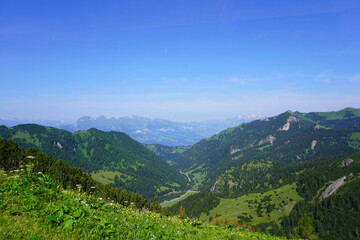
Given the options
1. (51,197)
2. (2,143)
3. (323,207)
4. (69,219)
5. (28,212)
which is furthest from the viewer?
(323,207)

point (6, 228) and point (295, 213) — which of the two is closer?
point (6, 228)

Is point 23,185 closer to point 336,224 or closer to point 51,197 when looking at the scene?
point 51,197

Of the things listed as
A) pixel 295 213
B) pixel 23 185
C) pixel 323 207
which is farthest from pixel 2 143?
pixel 323 207

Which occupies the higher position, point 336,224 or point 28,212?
point 28,212

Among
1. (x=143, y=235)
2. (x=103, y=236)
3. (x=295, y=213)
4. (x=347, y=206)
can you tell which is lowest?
(x=295, y=213)

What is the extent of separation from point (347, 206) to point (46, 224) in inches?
9267

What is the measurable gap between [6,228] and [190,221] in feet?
42.0

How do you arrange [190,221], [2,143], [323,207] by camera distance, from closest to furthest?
[190,221], [2,143], [323,207]

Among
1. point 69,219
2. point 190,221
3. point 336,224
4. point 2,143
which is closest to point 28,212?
point 69,219

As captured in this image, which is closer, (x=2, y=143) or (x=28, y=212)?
(x=28, y=212)

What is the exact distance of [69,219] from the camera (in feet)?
21.8

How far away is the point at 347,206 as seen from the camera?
17300 centimetres

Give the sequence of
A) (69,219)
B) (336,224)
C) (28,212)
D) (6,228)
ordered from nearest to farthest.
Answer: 1. (6,228)
2. (69,219)
3. (28,212)
4. (336,224)

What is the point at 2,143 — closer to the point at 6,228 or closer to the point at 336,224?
the point at 6,228
